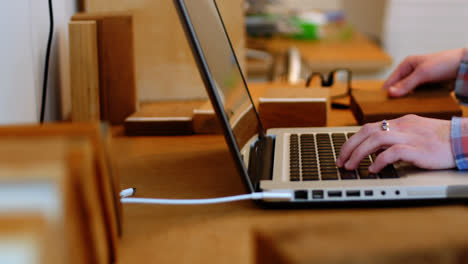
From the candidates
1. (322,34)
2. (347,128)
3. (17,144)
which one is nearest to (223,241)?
(17,144)

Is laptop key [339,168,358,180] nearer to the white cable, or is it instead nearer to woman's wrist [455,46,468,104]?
the white cable

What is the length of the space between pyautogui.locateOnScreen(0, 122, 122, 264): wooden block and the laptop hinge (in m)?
0.22

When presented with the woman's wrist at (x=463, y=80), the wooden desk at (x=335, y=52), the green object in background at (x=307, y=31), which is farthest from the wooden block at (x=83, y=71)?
the green object in background at (x=307, y=31)

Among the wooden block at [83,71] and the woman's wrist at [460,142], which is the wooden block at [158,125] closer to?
the wooden block at [83,71]

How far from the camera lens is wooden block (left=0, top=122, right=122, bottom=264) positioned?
433 mm

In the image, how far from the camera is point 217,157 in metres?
0.95

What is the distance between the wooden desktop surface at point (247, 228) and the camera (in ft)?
1.65

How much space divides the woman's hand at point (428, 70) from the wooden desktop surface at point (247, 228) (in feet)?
1.48

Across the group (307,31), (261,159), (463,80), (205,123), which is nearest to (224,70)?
(261,159)

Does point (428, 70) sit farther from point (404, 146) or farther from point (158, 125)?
point (158, 125)

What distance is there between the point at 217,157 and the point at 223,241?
34 centimetres

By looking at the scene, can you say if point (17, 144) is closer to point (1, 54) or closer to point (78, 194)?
point (78, 194)

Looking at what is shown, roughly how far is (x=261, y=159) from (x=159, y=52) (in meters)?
0.60

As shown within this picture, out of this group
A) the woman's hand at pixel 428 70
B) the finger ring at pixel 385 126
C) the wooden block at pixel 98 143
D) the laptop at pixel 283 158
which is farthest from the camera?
the woman's hand at pixel 428 70
